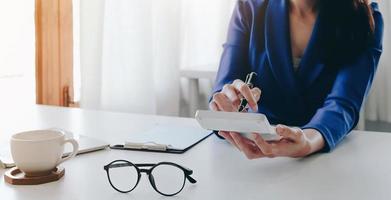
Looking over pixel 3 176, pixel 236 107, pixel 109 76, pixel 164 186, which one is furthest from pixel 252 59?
pixel 109 76

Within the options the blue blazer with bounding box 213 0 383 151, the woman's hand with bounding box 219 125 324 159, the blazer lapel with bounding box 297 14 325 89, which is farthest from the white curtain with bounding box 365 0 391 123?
the woman's hand with bounding box 219 125 324 159

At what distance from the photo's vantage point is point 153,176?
0.99 metres

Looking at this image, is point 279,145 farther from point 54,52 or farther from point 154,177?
point 54,52

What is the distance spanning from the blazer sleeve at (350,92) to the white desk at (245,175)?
6 centimetres

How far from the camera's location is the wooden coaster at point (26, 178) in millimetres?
968

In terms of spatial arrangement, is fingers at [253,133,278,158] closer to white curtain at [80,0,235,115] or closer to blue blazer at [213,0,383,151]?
blue blazer at [213,0,383,151]

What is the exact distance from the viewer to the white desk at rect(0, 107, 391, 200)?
923mm

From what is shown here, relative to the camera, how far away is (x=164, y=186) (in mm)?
950

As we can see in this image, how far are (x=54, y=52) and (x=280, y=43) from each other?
1.40 metres

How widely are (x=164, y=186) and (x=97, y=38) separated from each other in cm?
169

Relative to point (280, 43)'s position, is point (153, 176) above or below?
below

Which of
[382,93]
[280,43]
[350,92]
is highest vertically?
[280,43]

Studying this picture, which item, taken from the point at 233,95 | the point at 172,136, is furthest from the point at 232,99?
the point at 172,136

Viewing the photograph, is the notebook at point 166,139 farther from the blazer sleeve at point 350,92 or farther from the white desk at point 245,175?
the blazer sleeve at point 350,92
